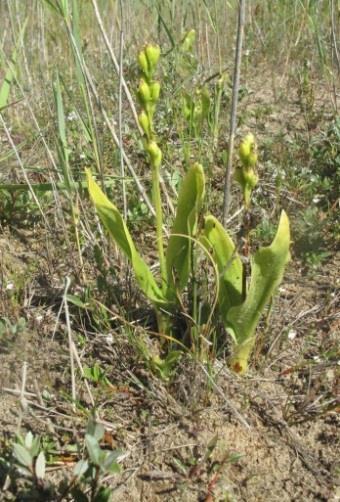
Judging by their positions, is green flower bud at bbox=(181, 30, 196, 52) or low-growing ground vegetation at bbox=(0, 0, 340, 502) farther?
green flower bud at bbox=(181, 30, 196, 52)

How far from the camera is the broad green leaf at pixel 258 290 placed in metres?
1.08

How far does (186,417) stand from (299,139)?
120cm

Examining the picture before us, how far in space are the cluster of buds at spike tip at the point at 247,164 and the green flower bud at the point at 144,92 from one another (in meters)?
0.20

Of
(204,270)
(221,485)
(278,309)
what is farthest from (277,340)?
(221,485)

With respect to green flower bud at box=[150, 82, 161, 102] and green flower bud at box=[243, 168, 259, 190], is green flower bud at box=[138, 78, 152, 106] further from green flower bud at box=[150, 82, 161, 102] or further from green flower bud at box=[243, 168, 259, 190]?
green flower bud at box=[243, 168, 259, 190]

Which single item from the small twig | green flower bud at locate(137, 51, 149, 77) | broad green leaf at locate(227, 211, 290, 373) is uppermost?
green flower bud at locate(137, 51, 149, 77)

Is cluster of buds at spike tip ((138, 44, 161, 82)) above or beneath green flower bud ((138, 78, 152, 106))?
above

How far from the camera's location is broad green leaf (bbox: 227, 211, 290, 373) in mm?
1083

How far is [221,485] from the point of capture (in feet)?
3.66

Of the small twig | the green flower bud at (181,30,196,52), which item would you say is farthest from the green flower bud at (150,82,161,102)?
the green flower bud at (181,30,196,52)

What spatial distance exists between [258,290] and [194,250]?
0.17 metres

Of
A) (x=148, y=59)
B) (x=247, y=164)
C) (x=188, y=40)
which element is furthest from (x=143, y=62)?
(x=188, y=40)

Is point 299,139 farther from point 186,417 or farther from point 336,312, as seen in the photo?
point 186,417

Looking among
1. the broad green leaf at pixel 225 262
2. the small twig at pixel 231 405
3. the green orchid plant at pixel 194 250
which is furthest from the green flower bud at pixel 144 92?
the small twig at pixel 231 405
